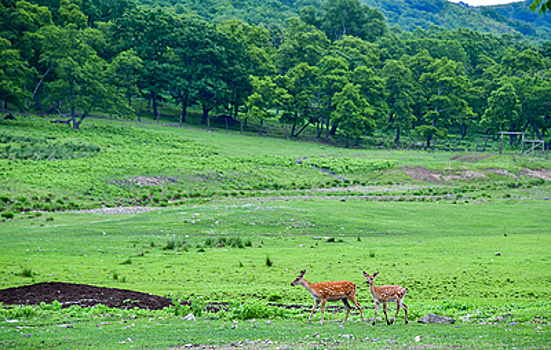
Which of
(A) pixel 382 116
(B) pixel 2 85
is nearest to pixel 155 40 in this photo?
(B) pixel 2 85

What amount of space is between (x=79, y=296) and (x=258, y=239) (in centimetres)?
1414

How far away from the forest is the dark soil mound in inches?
2321

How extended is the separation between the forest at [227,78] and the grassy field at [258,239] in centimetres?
1096

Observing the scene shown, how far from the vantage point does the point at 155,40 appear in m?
96.2

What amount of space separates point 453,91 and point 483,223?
251 feet

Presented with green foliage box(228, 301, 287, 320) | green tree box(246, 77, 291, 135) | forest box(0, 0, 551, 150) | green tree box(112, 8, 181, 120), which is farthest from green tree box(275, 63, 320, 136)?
green foliage box(228, 301, 287, 320)

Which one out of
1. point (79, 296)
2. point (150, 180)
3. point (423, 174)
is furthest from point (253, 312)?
point (423, 174)

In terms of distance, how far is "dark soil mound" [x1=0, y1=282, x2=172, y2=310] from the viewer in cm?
1430

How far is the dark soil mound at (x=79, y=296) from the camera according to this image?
563 inches

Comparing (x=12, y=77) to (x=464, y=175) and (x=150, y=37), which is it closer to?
(x=150, y=37)

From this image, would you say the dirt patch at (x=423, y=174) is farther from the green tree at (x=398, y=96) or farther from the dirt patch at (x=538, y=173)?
the green tree at (x=398, y=96)

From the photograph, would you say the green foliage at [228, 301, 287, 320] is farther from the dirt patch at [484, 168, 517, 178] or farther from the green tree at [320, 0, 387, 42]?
the green tree at [320, 0, 387, 42]

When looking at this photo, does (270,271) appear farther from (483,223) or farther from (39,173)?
(39,173)

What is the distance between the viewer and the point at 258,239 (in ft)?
92.5
